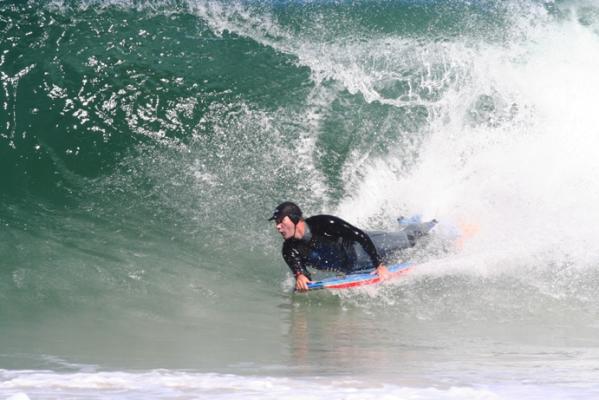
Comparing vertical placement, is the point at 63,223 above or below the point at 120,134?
below

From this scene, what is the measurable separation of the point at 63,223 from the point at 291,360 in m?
4.16

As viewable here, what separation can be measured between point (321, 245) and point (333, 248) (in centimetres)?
15

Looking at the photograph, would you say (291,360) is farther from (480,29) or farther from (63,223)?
(480,29)

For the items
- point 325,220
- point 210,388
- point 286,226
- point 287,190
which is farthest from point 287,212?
point 287,190

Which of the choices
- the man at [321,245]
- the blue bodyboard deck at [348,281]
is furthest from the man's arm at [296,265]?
the blue bodyboard deck at [348,281]

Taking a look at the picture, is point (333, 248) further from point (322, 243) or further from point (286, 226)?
point (286, 226)

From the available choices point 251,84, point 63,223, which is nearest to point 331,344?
point 63,223

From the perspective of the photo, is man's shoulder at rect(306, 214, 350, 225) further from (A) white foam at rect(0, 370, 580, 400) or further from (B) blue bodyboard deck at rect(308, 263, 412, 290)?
Result: (A) white foam at rect(0, 370, 580, 400)

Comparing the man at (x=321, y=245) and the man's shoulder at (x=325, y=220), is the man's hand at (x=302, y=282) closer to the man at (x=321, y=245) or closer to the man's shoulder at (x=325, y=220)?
the man at (x=321, y=245)

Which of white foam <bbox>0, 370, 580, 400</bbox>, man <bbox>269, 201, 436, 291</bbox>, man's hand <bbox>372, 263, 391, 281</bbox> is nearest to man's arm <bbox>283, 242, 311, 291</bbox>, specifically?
man <bbox>269, 201, 436, 291</bbox>

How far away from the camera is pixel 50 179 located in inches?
363

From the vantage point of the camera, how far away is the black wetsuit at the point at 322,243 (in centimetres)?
671

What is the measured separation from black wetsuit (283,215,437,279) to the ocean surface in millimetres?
284

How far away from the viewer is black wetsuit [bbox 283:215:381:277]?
6707 mm
